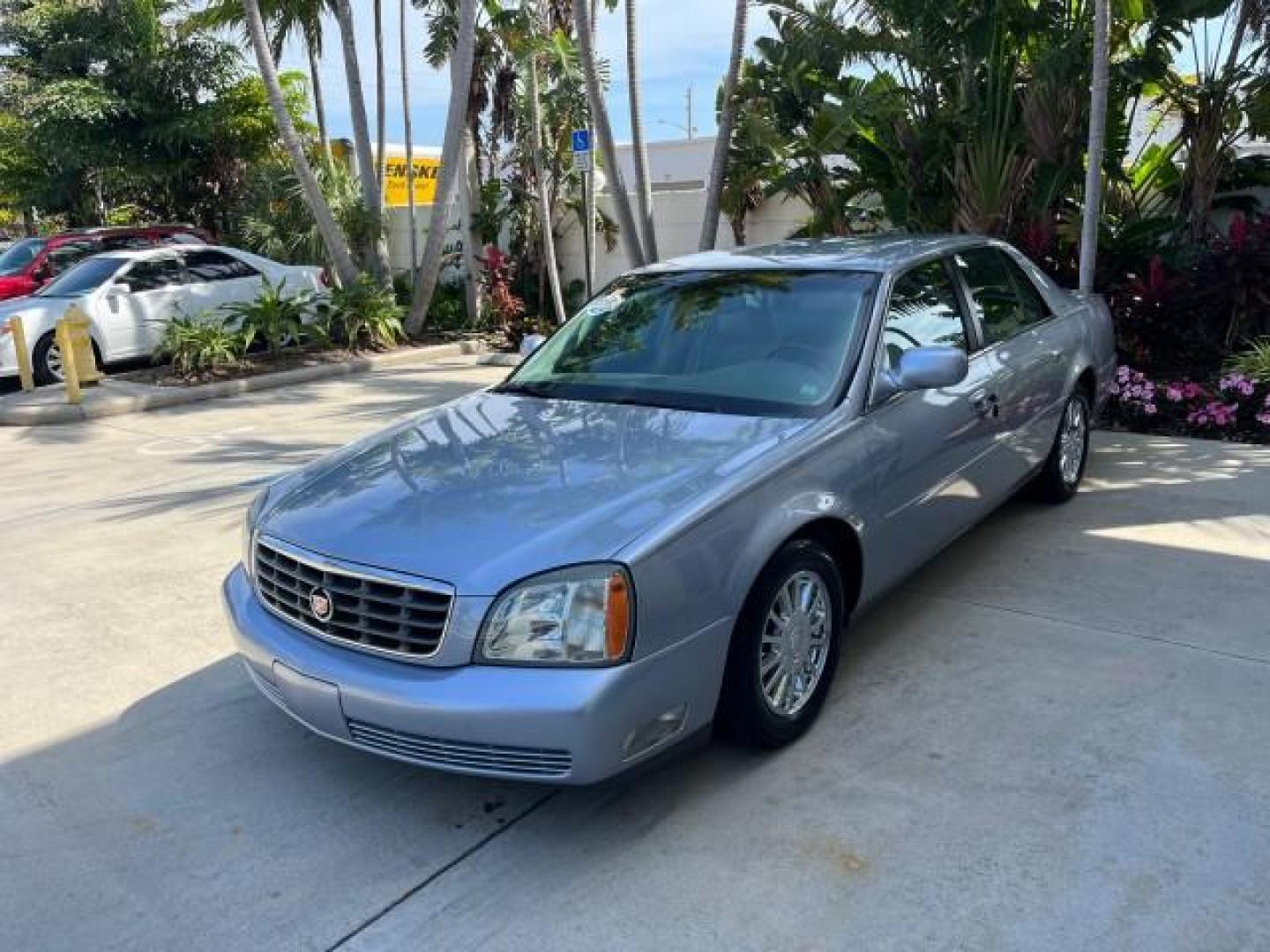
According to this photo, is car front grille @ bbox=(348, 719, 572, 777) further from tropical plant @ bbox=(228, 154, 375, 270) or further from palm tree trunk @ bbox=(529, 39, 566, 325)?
tropical plant @ bbox=(228, 154, 375, 270)

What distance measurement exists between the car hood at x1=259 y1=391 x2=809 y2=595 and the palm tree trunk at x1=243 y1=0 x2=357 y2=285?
1013 cm

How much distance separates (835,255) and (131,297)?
10.3 meters

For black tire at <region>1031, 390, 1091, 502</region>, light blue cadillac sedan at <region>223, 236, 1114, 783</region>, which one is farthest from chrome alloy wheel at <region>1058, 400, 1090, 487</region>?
light blue cadillac sedan at <region>223, 236, 1114, 783</region>

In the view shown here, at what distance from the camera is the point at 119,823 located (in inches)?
130

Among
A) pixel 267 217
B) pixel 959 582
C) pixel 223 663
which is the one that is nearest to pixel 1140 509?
pixel 959 582

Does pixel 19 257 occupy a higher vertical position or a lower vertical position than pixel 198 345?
higher

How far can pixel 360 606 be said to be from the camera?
10.1 feet

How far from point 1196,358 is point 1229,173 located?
2422 millimetres

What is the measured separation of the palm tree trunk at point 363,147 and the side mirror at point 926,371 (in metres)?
12.1

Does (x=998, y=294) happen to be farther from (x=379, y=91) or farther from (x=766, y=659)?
(x=379, y=91)

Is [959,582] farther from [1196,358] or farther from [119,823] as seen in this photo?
[1196,358]

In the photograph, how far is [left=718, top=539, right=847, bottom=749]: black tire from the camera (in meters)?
3.23

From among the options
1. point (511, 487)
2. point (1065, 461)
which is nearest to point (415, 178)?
point (1065, 461)

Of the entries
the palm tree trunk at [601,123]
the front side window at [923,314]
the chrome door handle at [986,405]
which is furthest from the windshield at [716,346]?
the palm tree trunk at [601,123]
